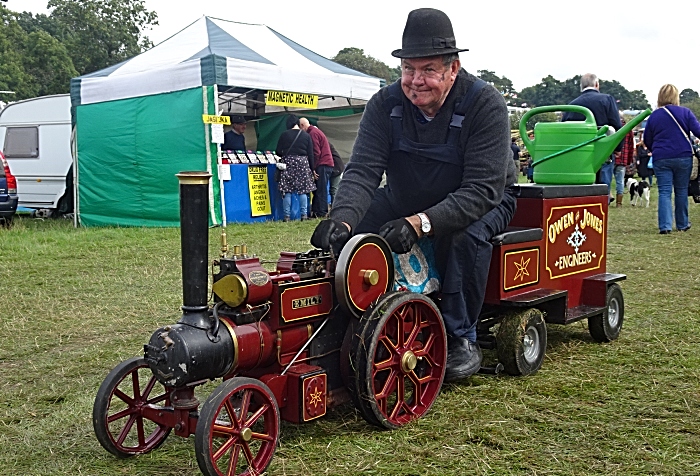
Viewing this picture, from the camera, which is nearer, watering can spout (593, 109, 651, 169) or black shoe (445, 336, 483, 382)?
black shoe (445, 336, 483, 382)

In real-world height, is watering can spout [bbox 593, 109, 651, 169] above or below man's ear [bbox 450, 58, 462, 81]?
below

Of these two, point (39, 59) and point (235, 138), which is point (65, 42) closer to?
point (39, 59)

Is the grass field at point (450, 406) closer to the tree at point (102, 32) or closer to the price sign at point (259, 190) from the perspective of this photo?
the price sign at point (259, 190)

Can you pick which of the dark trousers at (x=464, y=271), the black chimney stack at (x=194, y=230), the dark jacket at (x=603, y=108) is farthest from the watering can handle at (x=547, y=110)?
the dark jacket at (x=603, y=108)

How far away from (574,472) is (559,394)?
0.89 meters

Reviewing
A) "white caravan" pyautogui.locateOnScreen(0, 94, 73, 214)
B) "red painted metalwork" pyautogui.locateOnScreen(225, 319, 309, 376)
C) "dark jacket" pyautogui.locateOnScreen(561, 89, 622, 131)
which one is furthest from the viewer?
"white caravan" pyautogui.locateOnScreen(0, 94, 73, 214)

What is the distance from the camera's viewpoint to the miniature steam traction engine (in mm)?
2564

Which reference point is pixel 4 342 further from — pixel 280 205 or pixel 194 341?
pixel 280 205

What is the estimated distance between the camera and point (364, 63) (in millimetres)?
74500

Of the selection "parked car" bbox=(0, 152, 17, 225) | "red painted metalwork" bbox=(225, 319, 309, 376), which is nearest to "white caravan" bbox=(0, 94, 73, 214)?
"parked car" bbox=(0, 152, 17, 225)

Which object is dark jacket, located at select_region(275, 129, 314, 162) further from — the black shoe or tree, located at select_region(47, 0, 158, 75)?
tree, located at select_region(47, 0, 158, 75)

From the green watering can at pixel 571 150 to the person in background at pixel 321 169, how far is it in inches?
355

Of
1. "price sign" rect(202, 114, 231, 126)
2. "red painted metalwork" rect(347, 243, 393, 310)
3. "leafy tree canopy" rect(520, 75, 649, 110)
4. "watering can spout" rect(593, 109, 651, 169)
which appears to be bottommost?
"red painted metalwork" rect(347, 243, 393, 310)

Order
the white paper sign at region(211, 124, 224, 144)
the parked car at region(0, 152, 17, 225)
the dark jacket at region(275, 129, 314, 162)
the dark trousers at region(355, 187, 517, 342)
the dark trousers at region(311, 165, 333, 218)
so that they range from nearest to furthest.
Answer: the dark trousers at region(355, 187, 517, 342), the white paper sign at region(211, 124, 224, 144), the parked car at region(0, 152, 17, 225), the dark jacket at region(275, 129, 314, 162), the dark trousers at region(311, 165, 333, 218)
